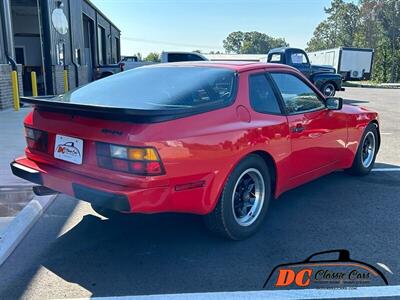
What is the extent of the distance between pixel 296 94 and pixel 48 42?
37.4ft

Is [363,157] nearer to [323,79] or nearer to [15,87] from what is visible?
[15,87]

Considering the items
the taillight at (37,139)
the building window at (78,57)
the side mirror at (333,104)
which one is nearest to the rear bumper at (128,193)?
the taillight at (37,139)

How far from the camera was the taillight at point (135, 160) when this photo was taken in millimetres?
2707

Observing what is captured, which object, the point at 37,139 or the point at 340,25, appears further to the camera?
the point at 340,25

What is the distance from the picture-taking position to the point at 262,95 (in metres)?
3.65

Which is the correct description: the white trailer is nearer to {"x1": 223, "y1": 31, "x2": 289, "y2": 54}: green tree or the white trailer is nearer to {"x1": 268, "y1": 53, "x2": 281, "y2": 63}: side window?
{"x1": 268, "y1": 53, "x2": 281, "y2": 63}: side window

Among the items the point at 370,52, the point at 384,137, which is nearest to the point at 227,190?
the point at 384,137

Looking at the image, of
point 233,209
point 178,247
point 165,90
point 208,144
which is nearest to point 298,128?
point 233,209

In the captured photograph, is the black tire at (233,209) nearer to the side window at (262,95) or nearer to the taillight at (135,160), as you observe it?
the side window at (262,95)

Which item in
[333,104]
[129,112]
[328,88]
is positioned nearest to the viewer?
[129,112]

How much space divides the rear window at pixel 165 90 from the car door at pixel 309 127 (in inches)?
28.8

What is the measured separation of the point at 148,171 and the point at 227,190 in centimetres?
78

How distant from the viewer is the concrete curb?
322 cm

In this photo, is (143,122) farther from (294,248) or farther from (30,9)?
(30,9)
